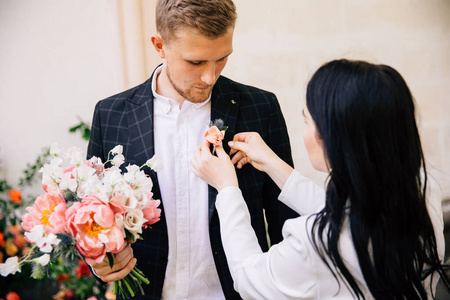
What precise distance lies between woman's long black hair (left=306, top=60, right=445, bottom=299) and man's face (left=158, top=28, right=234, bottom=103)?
42 centimetres

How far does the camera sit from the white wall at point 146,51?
224cm

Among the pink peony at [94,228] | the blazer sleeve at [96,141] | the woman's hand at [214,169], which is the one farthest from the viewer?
the blazer sleeve at [96,141]

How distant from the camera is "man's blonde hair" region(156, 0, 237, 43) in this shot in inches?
55.9

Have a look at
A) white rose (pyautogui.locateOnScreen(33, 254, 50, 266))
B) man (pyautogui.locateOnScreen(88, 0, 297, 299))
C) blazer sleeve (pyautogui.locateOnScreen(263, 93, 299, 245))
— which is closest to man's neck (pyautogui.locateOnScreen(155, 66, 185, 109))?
man (pyautogui.locateOnScreen(88, 0, 297, 299))

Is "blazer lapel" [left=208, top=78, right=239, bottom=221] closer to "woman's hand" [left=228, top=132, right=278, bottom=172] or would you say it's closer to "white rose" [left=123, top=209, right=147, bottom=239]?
"woman's hand" [left=228, top=132, right=278, bottom=172]

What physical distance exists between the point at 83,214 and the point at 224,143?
59 cm

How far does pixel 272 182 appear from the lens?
5.57 feet

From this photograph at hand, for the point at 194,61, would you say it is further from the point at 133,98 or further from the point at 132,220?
the point at 132,220

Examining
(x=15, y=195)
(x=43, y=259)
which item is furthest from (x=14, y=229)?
(x=43, y=259)

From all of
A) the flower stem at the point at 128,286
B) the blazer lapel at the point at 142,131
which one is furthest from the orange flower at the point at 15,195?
the flower stem at the point at 128,286

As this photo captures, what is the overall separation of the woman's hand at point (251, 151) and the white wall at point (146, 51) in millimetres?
937

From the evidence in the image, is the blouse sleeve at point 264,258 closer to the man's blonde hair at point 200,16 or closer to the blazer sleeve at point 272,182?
the blazer sleeve at point 272,182

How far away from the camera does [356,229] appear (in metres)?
1.11

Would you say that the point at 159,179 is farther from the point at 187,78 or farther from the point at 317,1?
the point at 317,1
